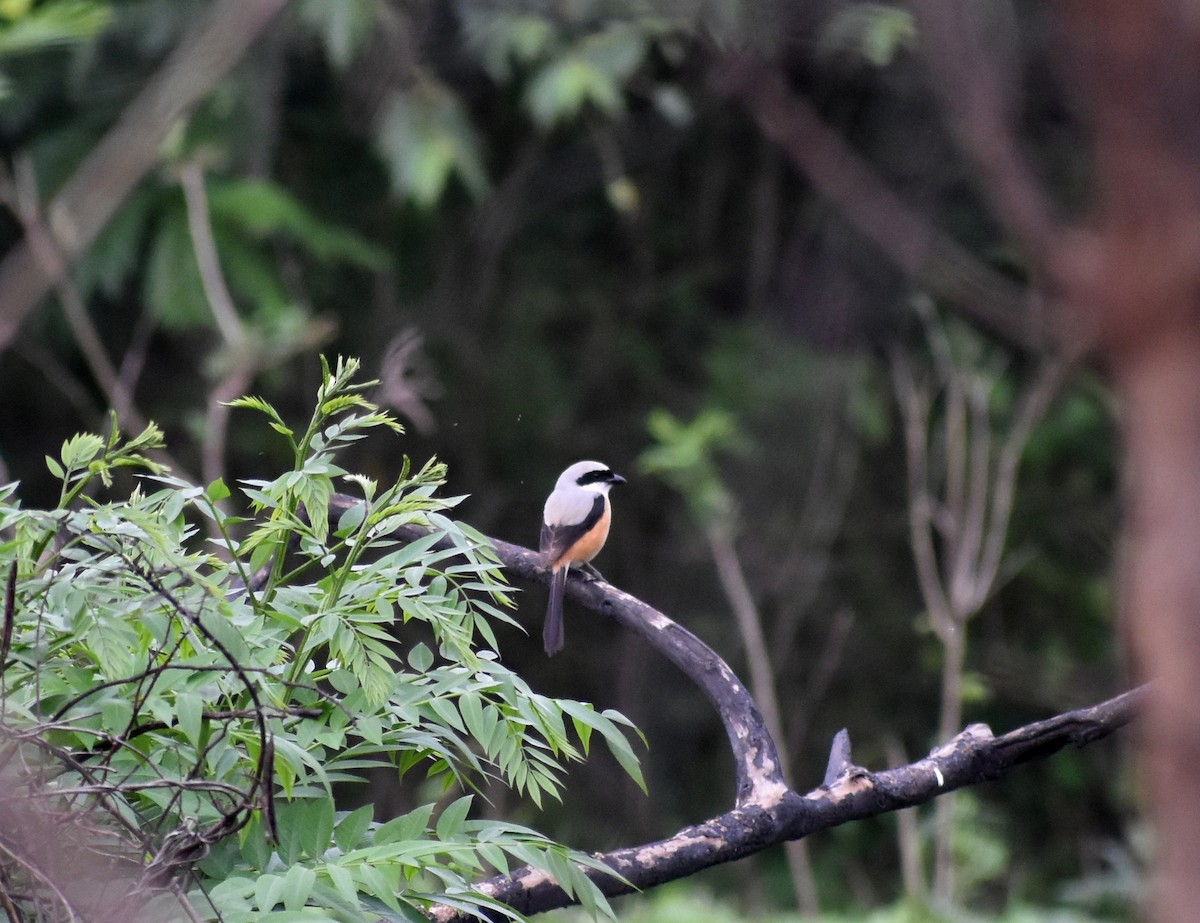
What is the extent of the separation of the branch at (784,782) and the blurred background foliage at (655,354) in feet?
14.5

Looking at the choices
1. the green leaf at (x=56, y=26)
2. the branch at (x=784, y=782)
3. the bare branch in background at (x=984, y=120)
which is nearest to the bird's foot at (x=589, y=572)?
the branch at (x=784, y=782)

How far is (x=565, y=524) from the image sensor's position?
4789mm

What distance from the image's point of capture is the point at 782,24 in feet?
19.5

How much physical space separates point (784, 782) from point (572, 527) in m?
2.32

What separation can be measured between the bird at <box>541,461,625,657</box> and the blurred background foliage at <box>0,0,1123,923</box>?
195cm

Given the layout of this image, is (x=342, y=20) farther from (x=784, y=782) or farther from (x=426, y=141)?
(x=784, y=782)

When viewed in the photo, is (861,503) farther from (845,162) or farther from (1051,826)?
(845,162)

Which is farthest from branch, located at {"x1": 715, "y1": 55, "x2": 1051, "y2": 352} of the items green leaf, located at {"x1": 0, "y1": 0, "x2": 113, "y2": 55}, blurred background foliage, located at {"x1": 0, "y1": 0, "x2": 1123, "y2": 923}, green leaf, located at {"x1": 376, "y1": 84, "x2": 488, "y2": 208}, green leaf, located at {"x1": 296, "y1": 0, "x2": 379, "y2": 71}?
blurred background foliage, located at {"x1": 0, "y1": 0, "x2": 1123, "y2": 923}

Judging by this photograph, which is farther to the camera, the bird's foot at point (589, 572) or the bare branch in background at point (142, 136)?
the bird's foot at point (589, 572)

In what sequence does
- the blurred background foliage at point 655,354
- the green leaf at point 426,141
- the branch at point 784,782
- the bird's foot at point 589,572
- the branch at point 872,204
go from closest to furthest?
1. the branch at point 872,204
2. the branch at point 784,782
3. the bird's foot at point 589,572
4. the green leaf at point 426,141
5. the blurred background foliage at point 655,354

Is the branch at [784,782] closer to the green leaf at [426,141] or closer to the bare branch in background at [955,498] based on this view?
the bare branch in background at [955,498]

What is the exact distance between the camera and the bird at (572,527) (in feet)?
15.0

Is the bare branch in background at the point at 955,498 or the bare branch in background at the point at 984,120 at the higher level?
the bare branch in background at the point at 984,120

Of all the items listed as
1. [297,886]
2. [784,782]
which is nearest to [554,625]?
[784,782]
